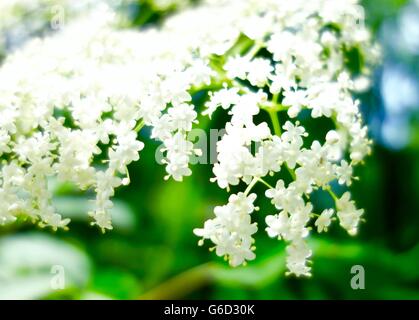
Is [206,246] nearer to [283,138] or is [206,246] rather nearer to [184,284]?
[184,284]

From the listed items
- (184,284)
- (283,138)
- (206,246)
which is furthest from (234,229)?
(206,246)

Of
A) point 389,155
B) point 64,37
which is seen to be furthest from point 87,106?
point 389,155

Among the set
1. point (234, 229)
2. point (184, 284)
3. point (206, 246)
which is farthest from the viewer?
point (206, 246)

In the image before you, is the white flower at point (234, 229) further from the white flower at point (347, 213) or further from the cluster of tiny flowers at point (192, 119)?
the white flower at point (347, 213)

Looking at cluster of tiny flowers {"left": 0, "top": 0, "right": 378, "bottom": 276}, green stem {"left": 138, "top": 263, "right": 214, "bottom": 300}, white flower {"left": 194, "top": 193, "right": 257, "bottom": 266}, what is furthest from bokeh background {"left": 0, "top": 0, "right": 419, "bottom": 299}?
white flower {"left": 194, "top": 193, "right": 257, "bottom": 266}
